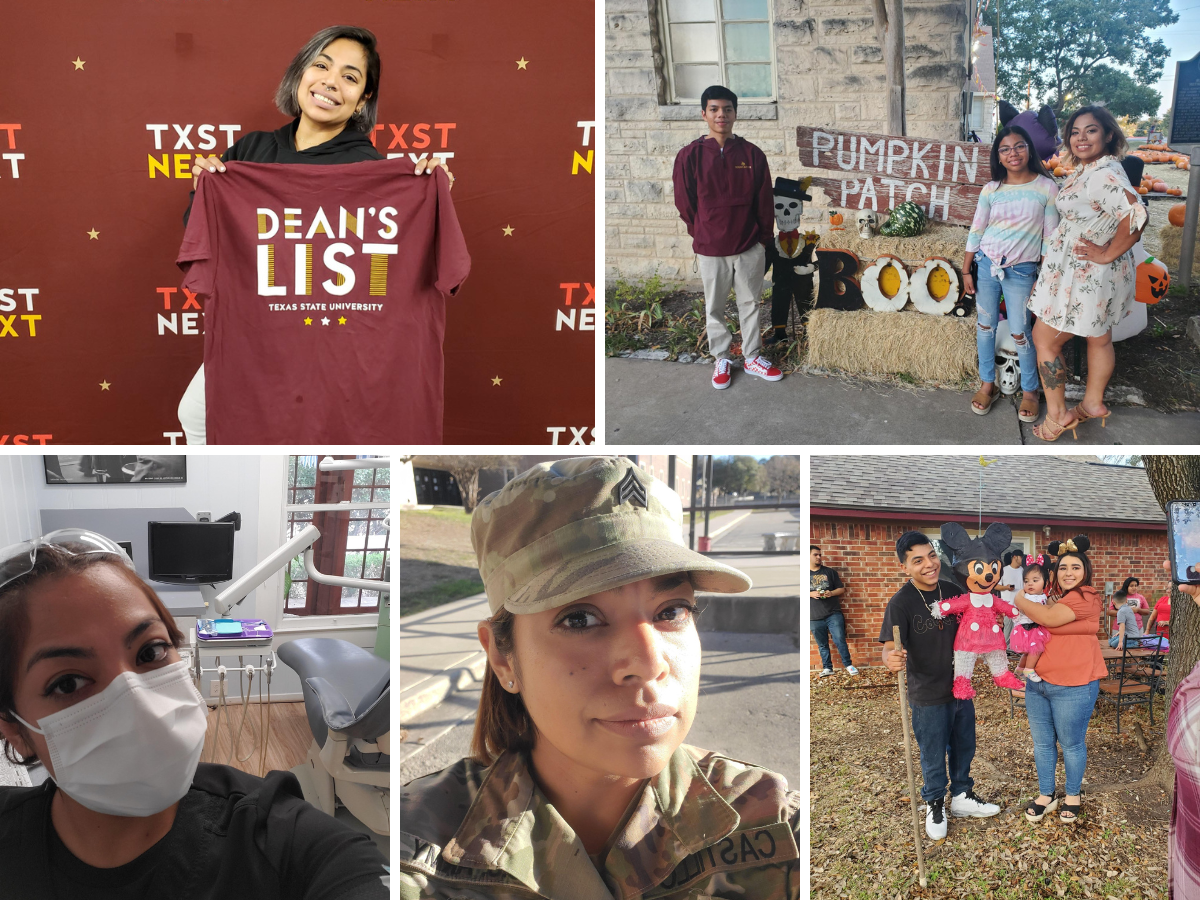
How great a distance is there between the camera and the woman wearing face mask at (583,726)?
6.52ft

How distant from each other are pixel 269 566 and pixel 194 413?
1.22 meters

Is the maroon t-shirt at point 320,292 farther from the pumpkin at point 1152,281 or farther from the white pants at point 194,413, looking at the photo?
the pumpkin at point 1152,281

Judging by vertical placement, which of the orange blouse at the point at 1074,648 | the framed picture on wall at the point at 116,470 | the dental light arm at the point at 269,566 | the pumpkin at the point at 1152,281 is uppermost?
the pumpkin at the point at 1152,281

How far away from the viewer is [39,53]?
3523mm

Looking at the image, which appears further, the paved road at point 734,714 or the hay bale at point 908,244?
the hay bale at point 908,244

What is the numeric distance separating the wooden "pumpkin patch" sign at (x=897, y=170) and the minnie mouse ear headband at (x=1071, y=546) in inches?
78.5

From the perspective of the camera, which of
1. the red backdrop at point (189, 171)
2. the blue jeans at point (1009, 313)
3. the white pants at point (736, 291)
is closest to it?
the red backdrop at point (189, 171)

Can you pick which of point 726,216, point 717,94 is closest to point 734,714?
point 726,216

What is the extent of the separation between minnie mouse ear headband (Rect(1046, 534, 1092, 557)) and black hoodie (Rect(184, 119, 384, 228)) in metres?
2.23

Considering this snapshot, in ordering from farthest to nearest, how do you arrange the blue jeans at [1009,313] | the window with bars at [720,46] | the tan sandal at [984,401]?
1. the window with bars at [720,46]
2. the tan sandal at [984,401]
3. the blue jeans at [1009,313]

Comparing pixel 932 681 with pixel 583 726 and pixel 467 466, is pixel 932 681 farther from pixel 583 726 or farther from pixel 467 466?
pixel 467 466

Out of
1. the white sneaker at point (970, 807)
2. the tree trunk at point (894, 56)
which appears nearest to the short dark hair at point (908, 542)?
the white sneaker at point (970, 807)

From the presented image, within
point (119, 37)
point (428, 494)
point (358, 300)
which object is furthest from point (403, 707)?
point (119, 37)

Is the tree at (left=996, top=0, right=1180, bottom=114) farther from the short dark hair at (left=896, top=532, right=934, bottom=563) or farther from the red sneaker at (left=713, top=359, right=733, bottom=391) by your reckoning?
the short dark hair at (left=896, top=532, right=934, bottom=563)
